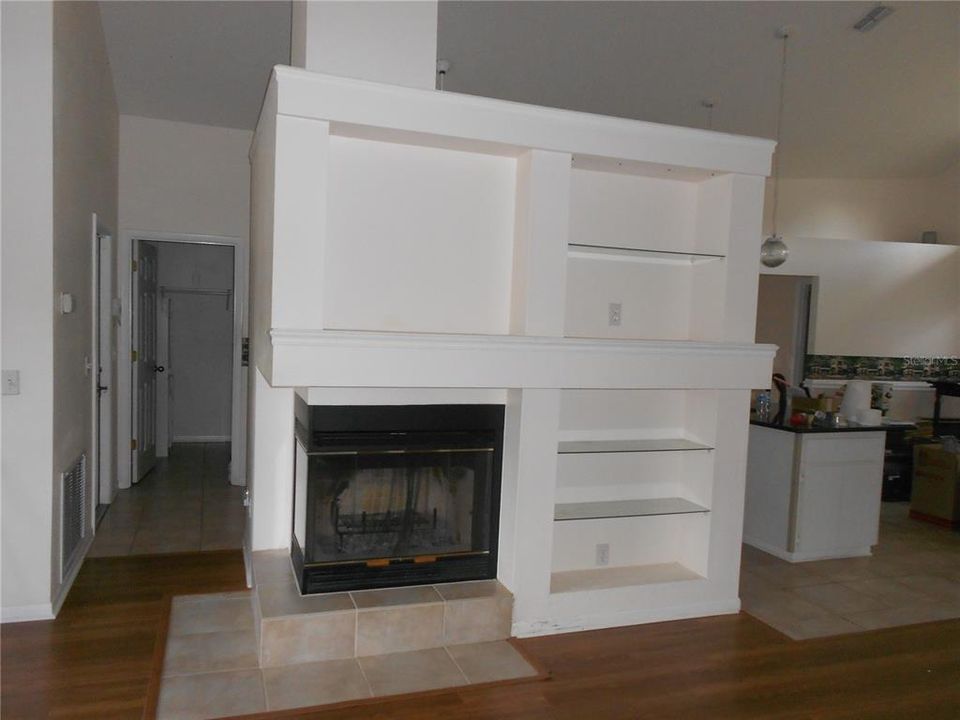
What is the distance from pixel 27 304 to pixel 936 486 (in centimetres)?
633

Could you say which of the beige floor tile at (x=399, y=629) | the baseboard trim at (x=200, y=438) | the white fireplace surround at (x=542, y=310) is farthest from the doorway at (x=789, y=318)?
the baseboard trim at (x=200, y=438)

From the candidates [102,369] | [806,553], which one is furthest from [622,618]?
[102,369]

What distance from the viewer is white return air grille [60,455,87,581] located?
358 cm

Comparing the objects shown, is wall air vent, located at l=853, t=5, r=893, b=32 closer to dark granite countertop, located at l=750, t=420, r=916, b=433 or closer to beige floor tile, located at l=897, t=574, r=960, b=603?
dark granite countertop, located at l=750, t=420, r=916, b=433

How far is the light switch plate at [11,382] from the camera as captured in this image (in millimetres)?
3230

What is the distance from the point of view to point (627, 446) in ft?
12.1

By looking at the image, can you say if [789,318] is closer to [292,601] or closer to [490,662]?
[490,662]

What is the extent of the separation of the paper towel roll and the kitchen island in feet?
0.77

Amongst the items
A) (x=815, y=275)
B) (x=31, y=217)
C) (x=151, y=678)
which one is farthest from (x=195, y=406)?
(x=815, y=275)

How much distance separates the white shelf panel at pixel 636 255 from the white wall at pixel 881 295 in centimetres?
389

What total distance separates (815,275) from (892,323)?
1142 millimetres

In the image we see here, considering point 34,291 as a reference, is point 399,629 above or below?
below

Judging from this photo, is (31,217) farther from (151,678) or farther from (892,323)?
(892,323)

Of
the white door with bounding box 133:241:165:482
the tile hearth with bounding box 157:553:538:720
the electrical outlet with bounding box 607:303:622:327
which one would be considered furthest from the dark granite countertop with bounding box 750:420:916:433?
the white door with bounding box 133:241:165:482
